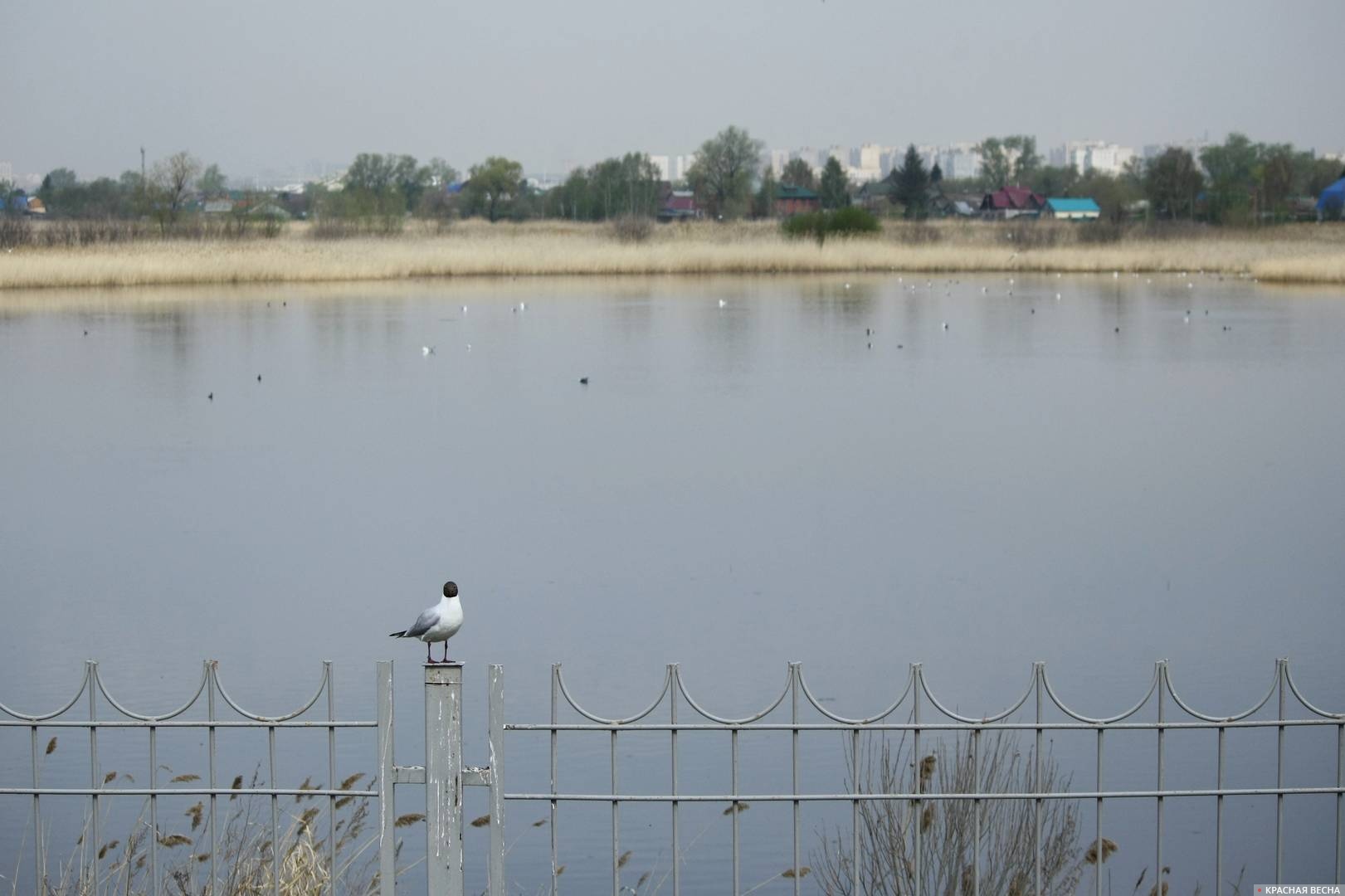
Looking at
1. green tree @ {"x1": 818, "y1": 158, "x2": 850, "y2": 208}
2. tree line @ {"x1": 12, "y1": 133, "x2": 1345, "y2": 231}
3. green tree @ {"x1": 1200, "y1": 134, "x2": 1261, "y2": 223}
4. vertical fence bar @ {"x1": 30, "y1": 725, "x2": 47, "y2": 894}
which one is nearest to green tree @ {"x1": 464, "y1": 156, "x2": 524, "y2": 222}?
tree line @ {"x1": 12, "y1": 133, "x2": 1345, "y2": 231}

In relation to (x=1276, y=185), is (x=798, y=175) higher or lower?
higher

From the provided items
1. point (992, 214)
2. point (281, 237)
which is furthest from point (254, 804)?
point (992, 214)

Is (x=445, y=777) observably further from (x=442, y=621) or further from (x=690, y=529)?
(x=690, y=529)

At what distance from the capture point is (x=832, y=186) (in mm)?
69000

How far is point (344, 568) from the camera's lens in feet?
30.0

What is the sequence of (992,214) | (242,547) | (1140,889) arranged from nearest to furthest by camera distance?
(1140,889), (242,547), (992,214)

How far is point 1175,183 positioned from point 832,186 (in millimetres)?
14438

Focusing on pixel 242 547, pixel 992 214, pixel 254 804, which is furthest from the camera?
pixel 992 214

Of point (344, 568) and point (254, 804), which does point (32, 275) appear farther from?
point (254, 804)

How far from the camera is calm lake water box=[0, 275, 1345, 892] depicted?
22.4ft

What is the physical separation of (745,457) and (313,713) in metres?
6.87

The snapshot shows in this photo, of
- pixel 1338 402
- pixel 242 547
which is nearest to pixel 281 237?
pixel 1338 402

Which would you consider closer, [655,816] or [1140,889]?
[1140,889]

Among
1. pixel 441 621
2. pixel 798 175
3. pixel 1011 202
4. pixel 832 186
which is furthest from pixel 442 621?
pixel 798 175
